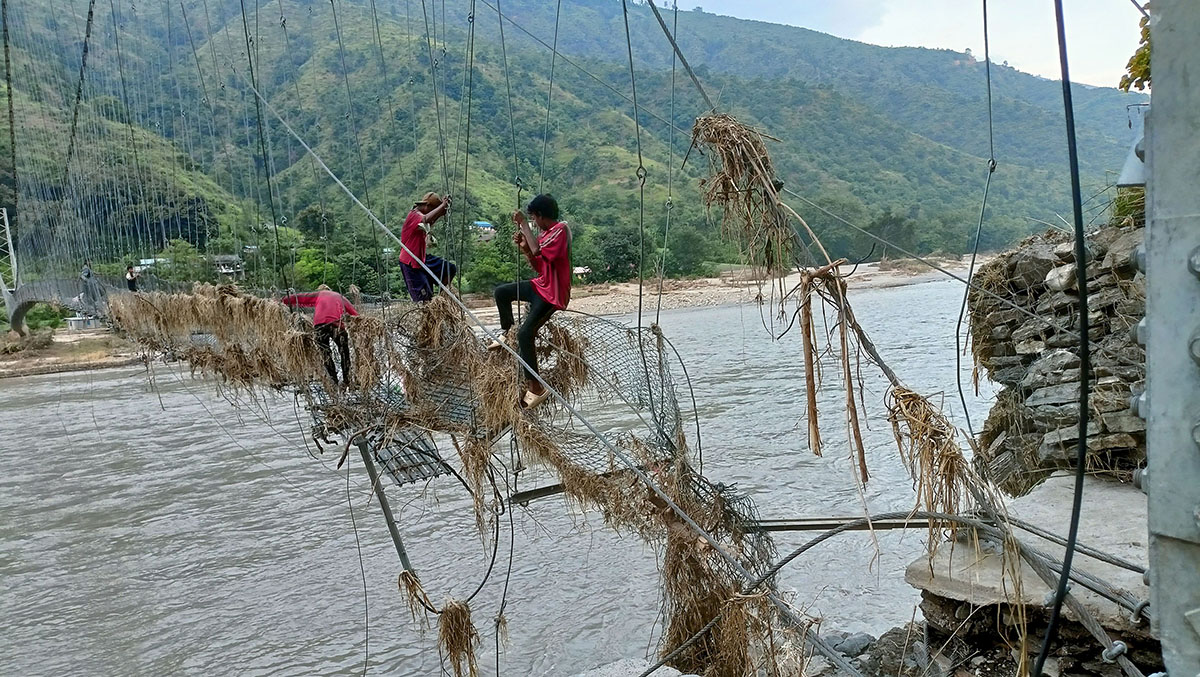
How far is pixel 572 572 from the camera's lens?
912 centimetres

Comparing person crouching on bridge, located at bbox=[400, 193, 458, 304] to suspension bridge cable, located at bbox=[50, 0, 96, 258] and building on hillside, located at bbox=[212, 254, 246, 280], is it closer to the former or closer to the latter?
building on hillside, located at bbox=[212, 254, 246, 280]

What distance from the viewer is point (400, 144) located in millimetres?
23484

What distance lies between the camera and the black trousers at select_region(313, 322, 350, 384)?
505cm

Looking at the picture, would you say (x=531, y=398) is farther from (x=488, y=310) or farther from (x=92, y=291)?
(x=488, y=310)

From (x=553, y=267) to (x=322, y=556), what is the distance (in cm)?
737

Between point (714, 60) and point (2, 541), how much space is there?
12511 centimetres

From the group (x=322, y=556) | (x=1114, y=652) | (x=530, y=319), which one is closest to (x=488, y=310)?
(x=322, y=556)

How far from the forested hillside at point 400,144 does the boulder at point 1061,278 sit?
0.55 meters

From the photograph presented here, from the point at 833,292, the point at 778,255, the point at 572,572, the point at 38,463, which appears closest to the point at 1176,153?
the point at 833,292

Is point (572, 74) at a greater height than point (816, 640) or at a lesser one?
greater

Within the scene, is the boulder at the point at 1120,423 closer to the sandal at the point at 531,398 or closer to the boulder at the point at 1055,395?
the boulder at the point at 1055,395

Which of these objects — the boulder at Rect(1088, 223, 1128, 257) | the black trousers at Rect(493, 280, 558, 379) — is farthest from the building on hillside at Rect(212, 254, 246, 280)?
the boulder at Rect(1088, 223, 1128, 257)

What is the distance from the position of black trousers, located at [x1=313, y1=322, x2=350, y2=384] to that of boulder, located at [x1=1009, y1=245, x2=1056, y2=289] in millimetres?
4944

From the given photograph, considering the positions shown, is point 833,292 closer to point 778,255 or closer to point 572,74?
point 778,255
